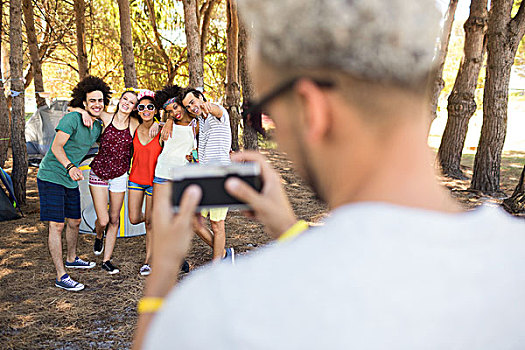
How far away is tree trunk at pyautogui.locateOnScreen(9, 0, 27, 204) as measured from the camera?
677 centimetres

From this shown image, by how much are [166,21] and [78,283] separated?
52.9 feet

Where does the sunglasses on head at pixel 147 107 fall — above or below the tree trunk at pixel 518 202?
above

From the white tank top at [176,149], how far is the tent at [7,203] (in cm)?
327

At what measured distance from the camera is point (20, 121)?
22.6ft

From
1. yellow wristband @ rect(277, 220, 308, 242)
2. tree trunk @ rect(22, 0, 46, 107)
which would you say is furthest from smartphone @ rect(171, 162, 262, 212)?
tree trunk @ rect(22, 0, 46, 107)

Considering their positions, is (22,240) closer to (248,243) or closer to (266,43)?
(248,243)

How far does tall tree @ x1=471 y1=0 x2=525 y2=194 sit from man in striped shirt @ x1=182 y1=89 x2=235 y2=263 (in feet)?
20.5

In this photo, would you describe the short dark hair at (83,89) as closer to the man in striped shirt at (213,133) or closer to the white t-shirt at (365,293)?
the man in striped shirt at (213,133)

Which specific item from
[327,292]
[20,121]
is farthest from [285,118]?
[20,121]

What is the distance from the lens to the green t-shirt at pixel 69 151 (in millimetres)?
4348

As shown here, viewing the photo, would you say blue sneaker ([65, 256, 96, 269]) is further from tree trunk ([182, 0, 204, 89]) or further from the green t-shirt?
tree trunk ([182, 0, 204, 89])

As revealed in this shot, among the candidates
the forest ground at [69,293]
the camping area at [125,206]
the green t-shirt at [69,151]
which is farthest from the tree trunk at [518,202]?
the green t-shirt at [69,151]

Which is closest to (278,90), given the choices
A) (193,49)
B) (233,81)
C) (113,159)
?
(113,159)

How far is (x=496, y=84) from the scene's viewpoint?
345 inches
